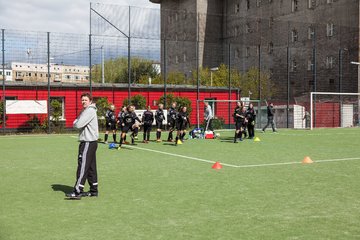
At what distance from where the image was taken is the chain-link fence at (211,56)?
31.3 meters

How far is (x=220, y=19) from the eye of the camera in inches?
2685

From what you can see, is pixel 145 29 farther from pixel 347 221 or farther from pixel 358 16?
pixel 347 221

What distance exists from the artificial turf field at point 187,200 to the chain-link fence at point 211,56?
1856 centimetres

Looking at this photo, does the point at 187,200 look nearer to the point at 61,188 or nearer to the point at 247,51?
the point at 61,188

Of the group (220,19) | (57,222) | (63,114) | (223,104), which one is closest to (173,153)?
(57,222)

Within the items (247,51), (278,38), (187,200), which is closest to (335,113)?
(278,38)

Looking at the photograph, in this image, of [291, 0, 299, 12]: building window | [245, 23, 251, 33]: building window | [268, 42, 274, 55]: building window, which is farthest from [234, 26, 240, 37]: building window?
[291, 0, 299, 12]: building window

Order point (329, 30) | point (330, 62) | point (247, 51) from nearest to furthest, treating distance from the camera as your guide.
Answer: point (330, 62), point (329, 30), point (247, 51)

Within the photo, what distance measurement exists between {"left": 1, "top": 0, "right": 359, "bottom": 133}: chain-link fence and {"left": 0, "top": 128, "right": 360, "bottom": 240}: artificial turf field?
18556mm

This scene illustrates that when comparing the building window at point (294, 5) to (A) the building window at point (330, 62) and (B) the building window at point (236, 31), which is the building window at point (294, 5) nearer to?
(A) the building window at point (330, 62)

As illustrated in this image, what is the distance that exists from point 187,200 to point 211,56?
57.4 m

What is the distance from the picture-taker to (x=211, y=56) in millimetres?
64125

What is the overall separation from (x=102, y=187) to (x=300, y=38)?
167 ft

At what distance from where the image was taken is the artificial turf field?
5.88 metres
